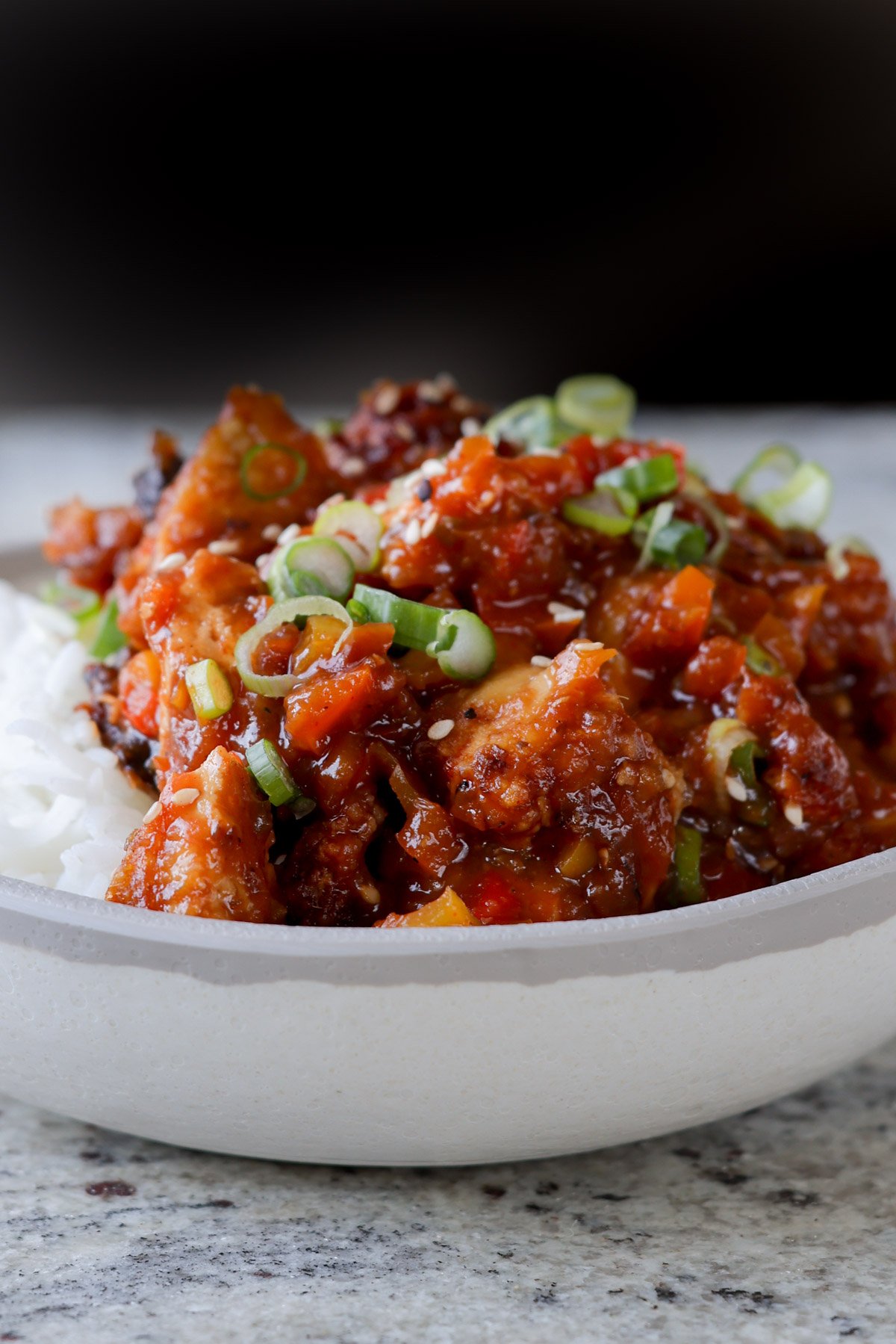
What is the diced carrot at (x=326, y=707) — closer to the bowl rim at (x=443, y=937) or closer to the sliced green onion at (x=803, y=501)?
the bowl rim at (x=443, y=937)

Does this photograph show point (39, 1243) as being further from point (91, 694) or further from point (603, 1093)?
point (91, 694)

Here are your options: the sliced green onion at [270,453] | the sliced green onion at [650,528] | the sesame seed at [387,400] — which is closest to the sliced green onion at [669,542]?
the sliced green onion at [650,528]

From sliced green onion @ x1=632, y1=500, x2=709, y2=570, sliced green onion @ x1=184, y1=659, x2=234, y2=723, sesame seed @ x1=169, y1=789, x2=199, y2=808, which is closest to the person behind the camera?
sesame seed @ x1=169, y1=789, x2=199, y2=808

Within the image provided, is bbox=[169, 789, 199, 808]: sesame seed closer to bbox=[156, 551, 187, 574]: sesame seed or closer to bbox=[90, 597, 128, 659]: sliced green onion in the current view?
bbox=[156, 551, 187, 574]: sesame seed

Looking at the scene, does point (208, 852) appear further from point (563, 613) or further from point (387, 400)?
point (387, 400)

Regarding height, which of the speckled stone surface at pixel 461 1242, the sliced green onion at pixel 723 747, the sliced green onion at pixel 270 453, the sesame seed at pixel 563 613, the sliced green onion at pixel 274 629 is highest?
the sliced green onion at pixel 270 453

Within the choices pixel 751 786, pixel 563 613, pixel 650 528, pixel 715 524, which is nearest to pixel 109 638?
pixel 563 613

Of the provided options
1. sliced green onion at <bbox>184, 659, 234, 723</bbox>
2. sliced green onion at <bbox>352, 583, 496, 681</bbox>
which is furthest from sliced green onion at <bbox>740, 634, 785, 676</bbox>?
sliced green onion at <bbox>184, 659, 234, 723</bbox>
